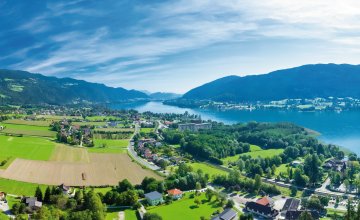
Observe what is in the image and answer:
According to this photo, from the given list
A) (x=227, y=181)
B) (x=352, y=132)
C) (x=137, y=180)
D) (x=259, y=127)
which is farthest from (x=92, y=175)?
(x=352, y=132)

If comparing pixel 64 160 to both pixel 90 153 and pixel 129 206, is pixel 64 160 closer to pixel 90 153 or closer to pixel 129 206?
pixel 90 153

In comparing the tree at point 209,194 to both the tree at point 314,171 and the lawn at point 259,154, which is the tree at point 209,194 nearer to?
the tree at point 314,171

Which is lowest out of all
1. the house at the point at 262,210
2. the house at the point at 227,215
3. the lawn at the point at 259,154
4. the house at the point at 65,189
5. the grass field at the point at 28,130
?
the house at the point at 262,210

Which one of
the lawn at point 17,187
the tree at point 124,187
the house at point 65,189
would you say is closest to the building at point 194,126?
the tree at point 124,187

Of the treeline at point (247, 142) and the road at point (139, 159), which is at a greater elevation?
the treeline at point (247, 142)

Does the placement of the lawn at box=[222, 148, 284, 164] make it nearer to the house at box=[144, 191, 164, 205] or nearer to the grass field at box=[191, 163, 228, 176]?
the grass field at box=[191, 163, 228, 176]

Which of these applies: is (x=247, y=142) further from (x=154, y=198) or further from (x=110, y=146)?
(x=154, y=198)
